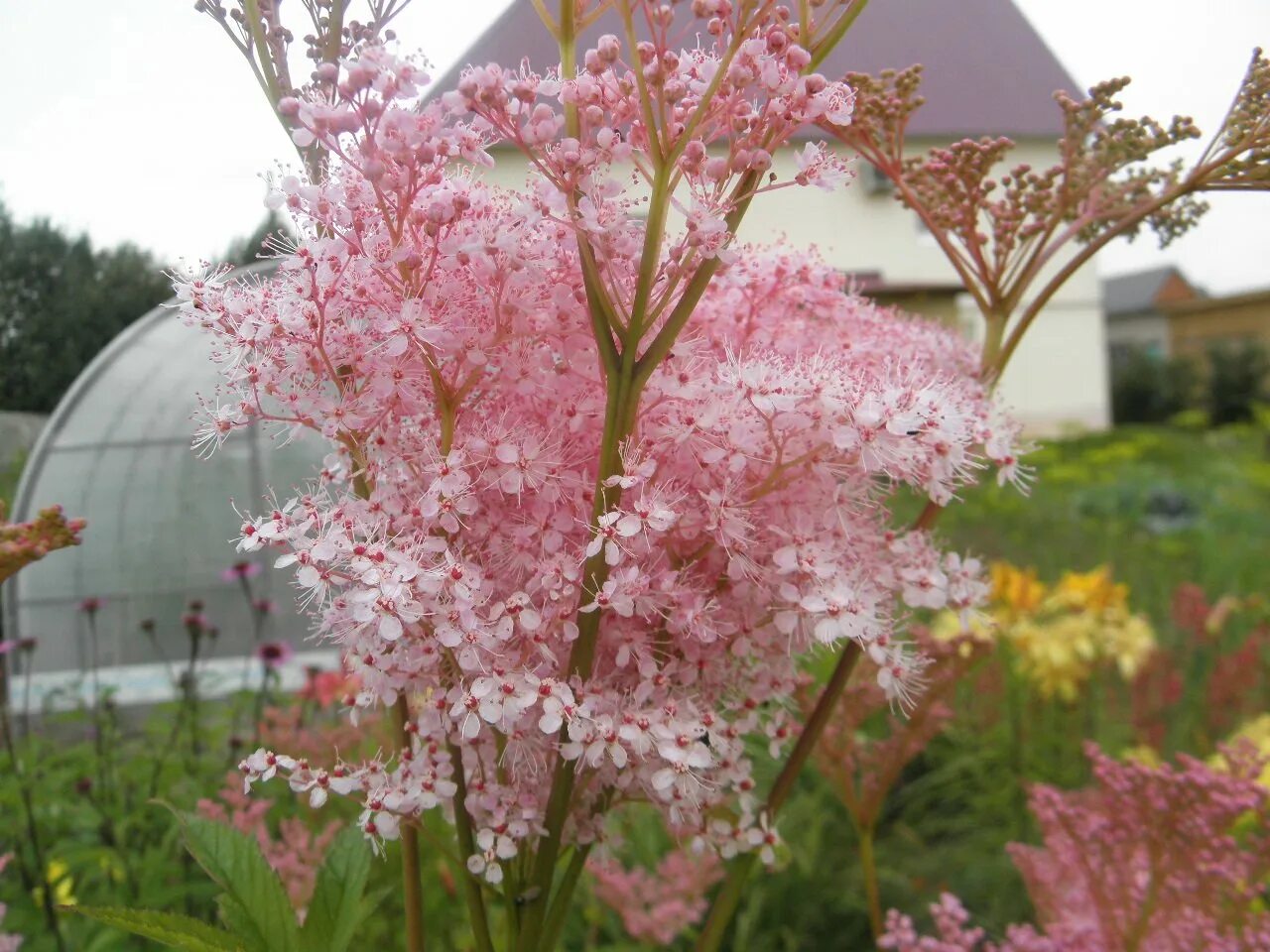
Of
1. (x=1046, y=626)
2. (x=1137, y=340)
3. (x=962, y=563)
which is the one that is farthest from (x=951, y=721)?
(x=1137, y=340)

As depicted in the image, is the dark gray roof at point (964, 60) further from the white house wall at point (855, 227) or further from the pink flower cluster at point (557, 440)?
the pink flower cluster at point (557, 440)

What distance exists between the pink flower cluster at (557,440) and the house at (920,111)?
0.17 metres

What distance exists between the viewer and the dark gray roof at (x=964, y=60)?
100cm

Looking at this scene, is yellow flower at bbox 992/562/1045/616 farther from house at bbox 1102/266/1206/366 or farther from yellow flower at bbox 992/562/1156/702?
house at bbox 1102/266/1206/366

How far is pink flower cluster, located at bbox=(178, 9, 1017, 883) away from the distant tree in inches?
32.5

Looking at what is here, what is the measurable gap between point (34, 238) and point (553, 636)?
1069 mm

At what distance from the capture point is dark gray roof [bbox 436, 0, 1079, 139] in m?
1.00

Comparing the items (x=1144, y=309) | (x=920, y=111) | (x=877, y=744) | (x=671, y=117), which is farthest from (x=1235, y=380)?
(x=671, y=117)

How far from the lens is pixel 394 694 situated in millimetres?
559

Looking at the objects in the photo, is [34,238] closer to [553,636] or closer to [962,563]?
[553,636]

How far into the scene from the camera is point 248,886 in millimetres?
620

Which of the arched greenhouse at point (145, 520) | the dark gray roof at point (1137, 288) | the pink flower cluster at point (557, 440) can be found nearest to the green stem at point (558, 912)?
the pink flower cluster at point (557, 440)

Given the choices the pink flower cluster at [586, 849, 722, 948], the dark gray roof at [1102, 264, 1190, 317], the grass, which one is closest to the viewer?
the pink flower cluster at [586, 849, 722, 948]

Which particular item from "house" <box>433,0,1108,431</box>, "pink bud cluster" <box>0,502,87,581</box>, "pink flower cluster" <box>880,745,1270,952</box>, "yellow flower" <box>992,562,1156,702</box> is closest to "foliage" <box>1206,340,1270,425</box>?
"yellow flower" <box>992,562,1156,702</box>
